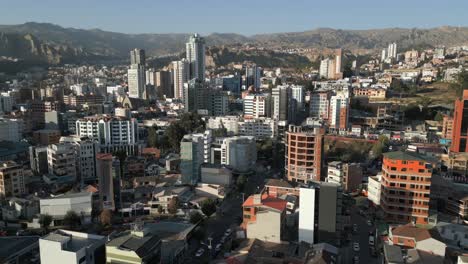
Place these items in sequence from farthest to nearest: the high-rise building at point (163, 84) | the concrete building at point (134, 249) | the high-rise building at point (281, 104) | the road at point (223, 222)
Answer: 1. the high-rise building at point (163, 84)
2. the high-rise building at point (281, 104)
3. the road at point (223, 222)
4. the concrete building at point (134, 249)

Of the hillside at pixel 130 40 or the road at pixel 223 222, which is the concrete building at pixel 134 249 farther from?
the hillside at pixel 130 40

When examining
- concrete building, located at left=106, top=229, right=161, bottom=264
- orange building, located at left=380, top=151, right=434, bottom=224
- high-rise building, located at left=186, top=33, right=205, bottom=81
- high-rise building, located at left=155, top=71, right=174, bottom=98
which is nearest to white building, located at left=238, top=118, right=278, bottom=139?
orange building, located at left=380, top=151, right=434, bottom=224

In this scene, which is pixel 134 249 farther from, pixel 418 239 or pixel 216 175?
pixel 216 175

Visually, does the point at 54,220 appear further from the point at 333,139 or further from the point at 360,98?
the point at 360,98

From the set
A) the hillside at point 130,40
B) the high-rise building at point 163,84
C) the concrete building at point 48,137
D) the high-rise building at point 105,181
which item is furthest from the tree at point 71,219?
the hillside at point 130,40

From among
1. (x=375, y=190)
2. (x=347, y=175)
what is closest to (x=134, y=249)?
(x=375, y=190)

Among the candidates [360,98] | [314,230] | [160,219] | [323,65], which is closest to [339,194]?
[314,230]
